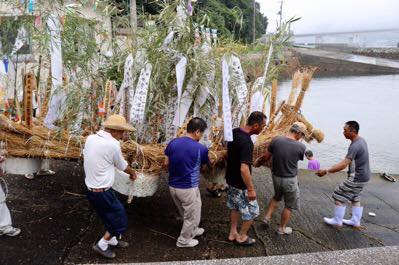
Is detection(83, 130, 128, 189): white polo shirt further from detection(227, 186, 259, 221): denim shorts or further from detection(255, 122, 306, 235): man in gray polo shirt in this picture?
detection(255, 122, 306, 235): man in gray polo shirt

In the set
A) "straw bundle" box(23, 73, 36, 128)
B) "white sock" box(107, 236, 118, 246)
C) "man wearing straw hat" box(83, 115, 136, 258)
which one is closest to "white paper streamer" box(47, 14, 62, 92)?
"straw bundle" box(23, 73, 36, 128)

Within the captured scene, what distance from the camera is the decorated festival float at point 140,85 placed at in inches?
149

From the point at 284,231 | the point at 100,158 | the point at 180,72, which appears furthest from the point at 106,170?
the point at 284,231

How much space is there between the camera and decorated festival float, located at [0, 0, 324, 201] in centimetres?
377

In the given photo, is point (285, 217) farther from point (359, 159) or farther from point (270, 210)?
point (359, 159)

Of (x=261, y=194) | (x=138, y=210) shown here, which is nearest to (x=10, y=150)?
(x=138, y=210)

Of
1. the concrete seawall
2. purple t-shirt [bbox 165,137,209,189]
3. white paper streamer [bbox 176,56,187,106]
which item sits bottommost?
purple t-shirt [bbox 165,137,209,189]

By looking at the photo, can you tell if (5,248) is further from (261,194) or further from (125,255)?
(261,194)

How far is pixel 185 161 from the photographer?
327cm

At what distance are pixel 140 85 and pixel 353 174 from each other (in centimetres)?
281

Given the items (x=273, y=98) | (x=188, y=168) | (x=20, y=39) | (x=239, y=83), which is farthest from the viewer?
(x=273, y=98)

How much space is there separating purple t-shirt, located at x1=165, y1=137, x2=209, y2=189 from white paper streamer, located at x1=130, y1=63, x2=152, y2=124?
695 millimetres

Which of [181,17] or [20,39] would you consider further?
[20,39]

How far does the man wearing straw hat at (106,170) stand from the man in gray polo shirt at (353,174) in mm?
2613
